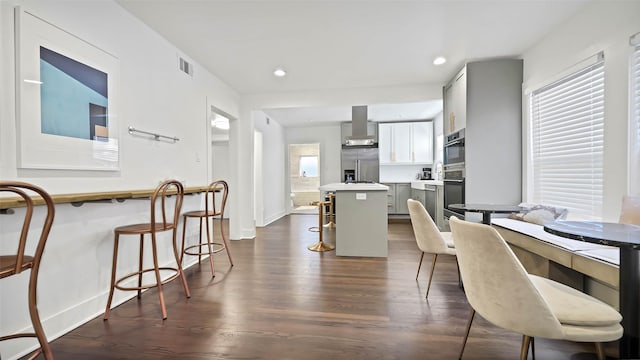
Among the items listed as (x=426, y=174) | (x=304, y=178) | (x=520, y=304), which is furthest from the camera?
(x=304, y=178)

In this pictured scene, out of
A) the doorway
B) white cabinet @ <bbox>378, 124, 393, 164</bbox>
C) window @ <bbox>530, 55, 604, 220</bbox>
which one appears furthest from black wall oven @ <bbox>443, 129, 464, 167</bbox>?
the doorway

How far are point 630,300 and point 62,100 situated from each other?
3348mm

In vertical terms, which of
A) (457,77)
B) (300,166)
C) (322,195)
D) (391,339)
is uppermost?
(457,77)

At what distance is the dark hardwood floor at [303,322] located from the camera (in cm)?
156

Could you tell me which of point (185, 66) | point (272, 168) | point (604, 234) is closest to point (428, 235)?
point (604, 234)

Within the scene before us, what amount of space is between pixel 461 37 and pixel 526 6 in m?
0.57

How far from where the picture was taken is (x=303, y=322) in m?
1.87

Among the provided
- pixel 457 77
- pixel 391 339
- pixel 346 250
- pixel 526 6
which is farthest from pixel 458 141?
pixel 391 339

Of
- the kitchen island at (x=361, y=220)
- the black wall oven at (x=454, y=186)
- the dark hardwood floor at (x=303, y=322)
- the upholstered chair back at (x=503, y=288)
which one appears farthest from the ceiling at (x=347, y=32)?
the dark hardwood floor at (x=303, y=322)

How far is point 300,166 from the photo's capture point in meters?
9.17

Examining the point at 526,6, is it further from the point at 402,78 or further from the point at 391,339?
the point at 391,339

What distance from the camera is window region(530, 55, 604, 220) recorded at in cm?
223

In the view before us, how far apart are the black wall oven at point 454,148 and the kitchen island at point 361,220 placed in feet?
3.78

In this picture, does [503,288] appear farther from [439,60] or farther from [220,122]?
[220,122]
